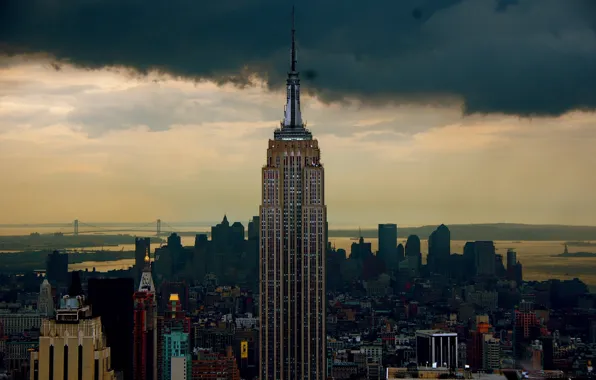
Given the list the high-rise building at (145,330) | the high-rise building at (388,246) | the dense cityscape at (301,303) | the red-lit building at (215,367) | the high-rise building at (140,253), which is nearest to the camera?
the dense cityscape at (301,303)

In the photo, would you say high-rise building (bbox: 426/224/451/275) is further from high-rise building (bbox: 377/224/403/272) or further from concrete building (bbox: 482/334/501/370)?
concrete building (bbox: 482/334/501/370)

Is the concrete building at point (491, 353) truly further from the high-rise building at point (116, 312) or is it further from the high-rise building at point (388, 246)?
the high-rise building at point (116, 312)

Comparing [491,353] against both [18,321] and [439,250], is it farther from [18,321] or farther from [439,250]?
[18,321]

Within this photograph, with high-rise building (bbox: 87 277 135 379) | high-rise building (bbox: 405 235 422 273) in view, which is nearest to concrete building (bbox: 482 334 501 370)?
high-rise building (bbox: 405 235 422 273)

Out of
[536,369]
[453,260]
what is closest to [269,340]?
[453,260]

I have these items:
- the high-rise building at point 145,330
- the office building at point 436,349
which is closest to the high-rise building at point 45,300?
the high-rise building at point 145,330
